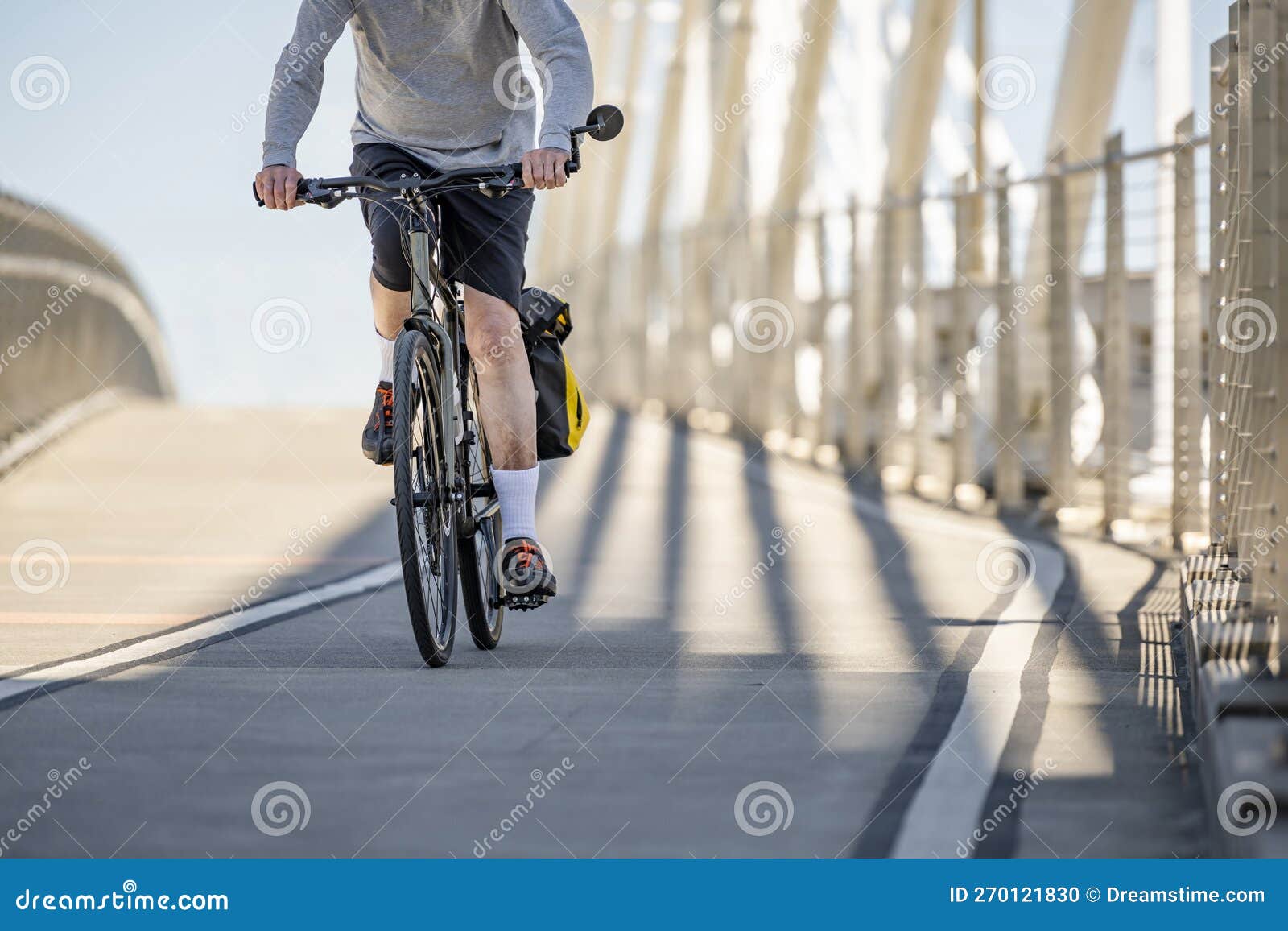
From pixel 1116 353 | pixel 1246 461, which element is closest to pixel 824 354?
pixel 1116 353

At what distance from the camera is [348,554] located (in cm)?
680

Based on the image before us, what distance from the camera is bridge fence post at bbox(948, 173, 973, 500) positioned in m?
9.63

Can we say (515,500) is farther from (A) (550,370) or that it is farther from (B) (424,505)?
(B) (424,505)

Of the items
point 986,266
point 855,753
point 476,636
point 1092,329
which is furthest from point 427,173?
point 986,266

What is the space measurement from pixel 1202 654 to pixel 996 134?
39.0ft

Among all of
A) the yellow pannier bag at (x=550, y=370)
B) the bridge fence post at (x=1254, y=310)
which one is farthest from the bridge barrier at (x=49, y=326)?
the bridge fence post at (x=1254, y=310)

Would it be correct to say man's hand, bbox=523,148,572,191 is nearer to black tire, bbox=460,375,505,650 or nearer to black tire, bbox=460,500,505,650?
black tire, bbox=460,375,505,650

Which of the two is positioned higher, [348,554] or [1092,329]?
[1092,329]

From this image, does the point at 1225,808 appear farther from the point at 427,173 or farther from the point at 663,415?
the point at 663,415

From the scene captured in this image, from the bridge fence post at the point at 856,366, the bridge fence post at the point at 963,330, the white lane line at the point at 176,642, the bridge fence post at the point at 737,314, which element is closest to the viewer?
the white lane line at the point at 176,642

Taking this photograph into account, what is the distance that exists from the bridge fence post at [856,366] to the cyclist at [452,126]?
24.5 ft

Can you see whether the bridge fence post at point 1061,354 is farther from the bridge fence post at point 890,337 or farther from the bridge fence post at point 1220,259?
the bridge fence post at point 890,337

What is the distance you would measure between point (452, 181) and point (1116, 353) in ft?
13.7

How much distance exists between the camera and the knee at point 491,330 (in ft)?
13.7
